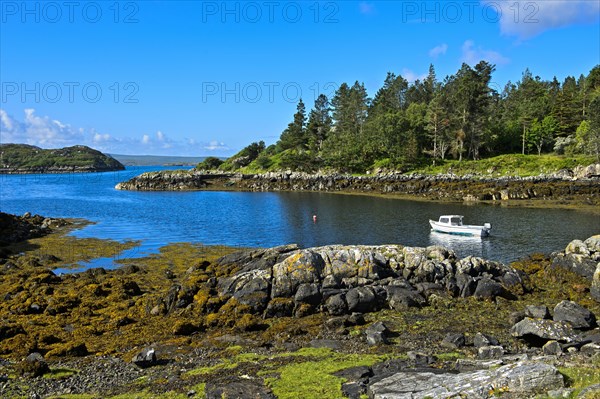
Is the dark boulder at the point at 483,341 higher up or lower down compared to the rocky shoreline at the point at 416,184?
lower down

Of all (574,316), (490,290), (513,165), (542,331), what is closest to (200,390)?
(542,331)

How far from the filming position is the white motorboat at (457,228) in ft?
184

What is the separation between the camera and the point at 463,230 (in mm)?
57844

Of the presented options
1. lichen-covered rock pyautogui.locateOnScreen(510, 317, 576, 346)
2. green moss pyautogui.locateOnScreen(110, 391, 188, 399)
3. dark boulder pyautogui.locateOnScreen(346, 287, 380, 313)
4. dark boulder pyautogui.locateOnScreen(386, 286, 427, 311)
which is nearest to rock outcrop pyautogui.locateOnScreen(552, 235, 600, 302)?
lichen-covered rock pyautogui.locateOnScreen(510, 317, 576, 346)

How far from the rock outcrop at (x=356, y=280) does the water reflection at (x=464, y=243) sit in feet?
46.9

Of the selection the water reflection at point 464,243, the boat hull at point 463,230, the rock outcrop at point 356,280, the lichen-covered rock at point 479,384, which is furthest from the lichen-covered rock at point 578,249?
the lichen-covered rock at point 479,384

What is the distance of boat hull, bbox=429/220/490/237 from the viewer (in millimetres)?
55969

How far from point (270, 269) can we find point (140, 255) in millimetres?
23437

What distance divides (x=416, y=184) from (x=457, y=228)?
173 ft

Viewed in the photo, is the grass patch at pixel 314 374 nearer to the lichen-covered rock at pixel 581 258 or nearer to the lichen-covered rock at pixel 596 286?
the lichen-covered rock at pixel 596 286

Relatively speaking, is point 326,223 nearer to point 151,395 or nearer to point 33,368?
point 33,368

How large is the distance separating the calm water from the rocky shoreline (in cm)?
1206

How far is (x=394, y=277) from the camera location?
107 ft

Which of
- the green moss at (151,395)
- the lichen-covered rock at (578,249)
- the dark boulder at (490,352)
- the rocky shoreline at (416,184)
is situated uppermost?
the rocky shoreline at (416,184)
